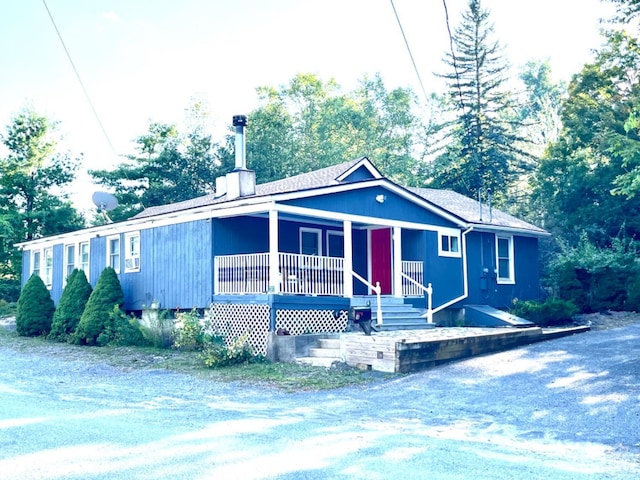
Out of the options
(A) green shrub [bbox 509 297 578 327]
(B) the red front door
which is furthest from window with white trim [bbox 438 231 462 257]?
(A) green shrub [bbox 509 297 578 327]

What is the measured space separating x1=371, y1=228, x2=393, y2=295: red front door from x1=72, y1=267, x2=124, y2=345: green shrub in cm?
745

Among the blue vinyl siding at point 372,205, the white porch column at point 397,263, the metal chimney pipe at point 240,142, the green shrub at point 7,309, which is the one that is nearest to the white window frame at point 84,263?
the metal chimney pipe at point 240,142

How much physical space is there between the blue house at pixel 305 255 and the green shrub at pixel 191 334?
0.53m

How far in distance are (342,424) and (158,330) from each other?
29.7 ft

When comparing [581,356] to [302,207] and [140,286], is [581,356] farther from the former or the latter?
[140,286]

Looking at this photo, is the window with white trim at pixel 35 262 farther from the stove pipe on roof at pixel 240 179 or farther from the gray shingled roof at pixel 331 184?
the stove pipe on roof at pixel 240 179

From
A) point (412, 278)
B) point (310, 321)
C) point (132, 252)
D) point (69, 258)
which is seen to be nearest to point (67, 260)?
point (69, 258)

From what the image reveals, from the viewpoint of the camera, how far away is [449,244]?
2092 centimetres

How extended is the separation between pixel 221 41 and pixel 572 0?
13669 millimetres

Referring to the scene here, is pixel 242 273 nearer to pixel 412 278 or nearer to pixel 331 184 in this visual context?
pixel 331 184

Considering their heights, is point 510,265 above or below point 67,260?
below

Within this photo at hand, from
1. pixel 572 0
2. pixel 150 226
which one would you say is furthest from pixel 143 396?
pixel 572 0

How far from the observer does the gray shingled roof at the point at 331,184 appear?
1842 cm

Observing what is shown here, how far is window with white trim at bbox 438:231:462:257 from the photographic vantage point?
807 inches
